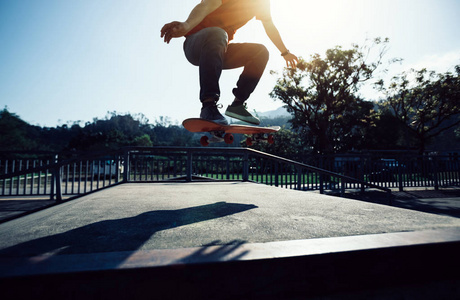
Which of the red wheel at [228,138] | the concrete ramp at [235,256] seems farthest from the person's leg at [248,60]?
the concrete ramp at [235,256]

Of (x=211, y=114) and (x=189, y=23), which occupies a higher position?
(x=189, y=23)

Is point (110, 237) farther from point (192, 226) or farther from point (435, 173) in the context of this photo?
point (435, 173)

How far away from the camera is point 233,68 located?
3.36m

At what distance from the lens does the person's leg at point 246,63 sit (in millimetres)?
3174

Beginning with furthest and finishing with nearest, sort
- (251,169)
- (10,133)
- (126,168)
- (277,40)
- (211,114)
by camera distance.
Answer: (10,133), (251,169), (126,168), (277,40), (211,114)

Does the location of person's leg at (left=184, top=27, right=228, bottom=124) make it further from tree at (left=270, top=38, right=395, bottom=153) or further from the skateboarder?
tree at (left=270, top=38, right=395, bottom=153)

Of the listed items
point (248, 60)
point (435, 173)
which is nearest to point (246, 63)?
point (248, 60)

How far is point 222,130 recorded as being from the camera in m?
3.60

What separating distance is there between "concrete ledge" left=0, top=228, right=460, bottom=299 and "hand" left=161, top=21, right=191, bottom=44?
204 centimetres

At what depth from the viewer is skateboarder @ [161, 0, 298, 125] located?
246cm

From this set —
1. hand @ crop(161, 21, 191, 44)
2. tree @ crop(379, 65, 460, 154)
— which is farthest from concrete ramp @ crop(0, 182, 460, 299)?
tree @ crop(379, 65, 460, 154)

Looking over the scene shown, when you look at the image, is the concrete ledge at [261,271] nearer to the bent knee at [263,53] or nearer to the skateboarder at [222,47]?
the skateboarder at [222,47]

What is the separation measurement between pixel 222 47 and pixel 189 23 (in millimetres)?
476

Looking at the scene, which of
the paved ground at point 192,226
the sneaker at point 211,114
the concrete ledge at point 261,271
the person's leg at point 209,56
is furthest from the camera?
the sneaker at point 211,114
